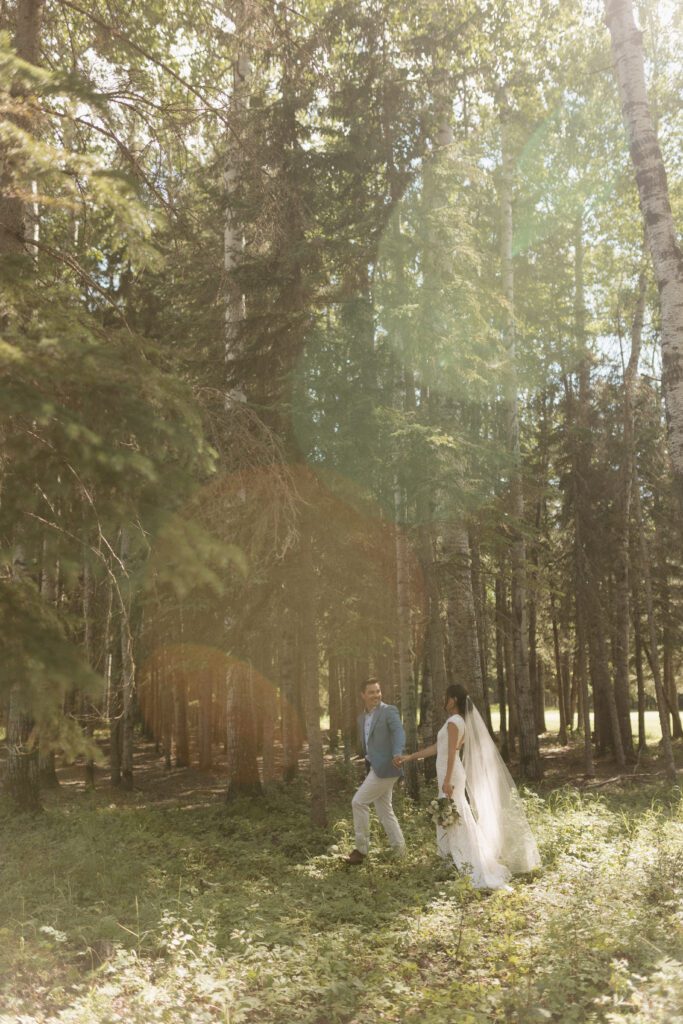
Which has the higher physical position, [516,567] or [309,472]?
[309,472]

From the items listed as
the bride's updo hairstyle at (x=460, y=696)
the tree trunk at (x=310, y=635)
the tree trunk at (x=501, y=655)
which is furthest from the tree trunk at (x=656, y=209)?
the tree trunk at (x=501, y=655)

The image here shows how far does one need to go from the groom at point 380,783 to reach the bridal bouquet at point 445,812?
1.00 metres

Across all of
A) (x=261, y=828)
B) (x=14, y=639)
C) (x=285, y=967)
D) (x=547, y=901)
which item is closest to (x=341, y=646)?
(x=261, y=828)

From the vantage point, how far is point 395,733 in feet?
32.3

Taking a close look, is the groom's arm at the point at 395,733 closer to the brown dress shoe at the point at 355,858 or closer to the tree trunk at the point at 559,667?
the brown dress shoe at the point at 355,858

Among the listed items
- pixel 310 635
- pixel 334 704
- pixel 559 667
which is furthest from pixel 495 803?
pixel 559 667

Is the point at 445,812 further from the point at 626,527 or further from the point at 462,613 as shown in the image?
the point at 626,527

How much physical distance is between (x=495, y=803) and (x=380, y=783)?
54.6 inches

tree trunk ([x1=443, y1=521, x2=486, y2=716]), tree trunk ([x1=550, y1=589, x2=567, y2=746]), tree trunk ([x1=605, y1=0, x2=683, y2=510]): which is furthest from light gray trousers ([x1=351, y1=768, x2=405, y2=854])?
tree trunk ([x1=550, y1=589, x2=567, y2=746])

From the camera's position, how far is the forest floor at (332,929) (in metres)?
5.14

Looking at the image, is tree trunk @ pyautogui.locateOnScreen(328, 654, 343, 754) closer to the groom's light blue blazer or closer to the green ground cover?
the groom's light blue blazer

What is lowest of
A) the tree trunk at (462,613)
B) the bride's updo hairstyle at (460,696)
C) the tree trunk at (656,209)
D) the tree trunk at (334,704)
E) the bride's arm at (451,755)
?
the tree trunk at (334,704)

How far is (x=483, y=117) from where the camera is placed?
1792cm

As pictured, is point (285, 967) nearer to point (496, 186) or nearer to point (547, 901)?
point (547, 901)
